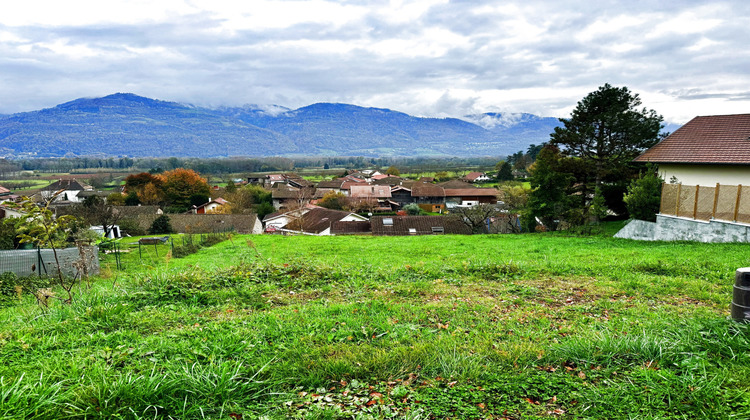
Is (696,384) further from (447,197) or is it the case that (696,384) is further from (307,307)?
(447,197)

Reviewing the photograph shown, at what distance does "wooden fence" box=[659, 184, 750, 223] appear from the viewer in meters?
12.4

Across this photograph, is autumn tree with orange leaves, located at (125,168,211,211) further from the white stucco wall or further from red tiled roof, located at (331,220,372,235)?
the white stucco wall

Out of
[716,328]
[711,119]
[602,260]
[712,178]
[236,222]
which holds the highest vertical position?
[711,119]

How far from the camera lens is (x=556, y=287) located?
6.81 meters

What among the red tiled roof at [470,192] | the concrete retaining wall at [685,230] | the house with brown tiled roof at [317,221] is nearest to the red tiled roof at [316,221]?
the house with brown tiled roof at [317,221]

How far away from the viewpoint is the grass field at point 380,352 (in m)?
2.93

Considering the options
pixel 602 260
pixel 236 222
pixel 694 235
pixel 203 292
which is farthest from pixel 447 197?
pixel 203 292

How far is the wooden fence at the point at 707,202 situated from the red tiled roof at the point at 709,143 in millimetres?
3569

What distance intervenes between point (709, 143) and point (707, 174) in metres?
1.64

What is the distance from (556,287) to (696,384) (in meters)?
3.76

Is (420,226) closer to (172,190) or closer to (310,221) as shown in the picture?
(310,221)

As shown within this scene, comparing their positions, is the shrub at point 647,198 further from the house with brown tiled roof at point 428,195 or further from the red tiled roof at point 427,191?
the red tiled roof at point 427,191

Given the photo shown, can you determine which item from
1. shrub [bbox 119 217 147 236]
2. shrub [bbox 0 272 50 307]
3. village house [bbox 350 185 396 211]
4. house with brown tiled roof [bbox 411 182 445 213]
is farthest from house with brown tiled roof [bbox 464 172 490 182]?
shrub [bbox 0 272 50 307]

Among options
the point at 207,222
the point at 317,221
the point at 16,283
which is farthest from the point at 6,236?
the point at 317,221
